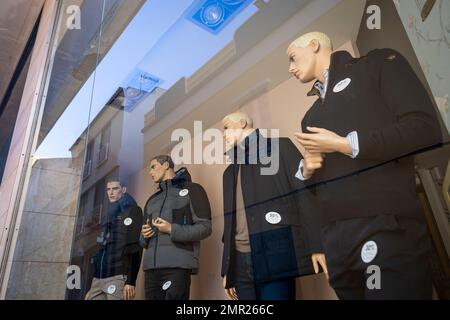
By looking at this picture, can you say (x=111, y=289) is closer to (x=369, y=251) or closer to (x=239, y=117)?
(x=239, y=117)

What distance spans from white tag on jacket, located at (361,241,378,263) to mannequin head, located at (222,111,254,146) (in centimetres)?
38

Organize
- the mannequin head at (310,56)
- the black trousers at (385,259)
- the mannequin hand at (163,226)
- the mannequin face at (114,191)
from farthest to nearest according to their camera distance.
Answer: the mannequin face at (114,191) → the mannequin hand at (163,226) → the mannequin head at (310,56) → the black trousers at (385,259)

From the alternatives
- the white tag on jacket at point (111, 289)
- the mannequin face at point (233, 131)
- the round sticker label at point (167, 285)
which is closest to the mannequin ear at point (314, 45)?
the mannequin face at point (233, 131)

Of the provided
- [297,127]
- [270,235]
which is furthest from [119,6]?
[270,235]

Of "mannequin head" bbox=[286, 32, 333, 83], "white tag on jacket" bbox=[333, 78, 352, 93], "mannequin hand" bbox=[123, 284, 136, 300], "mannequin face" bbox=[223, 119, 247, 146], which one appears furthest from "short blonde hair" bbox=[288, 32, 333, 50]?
"mannequin hand" bbox=[123, 284, 136, 300]

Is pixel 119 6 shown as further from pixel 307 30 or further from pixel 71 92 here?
pixel 307 30

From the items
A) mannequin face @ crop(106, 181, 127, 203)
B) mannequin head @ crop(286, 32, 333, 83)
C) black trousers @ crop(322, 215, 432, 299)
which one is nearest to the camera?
black trousers @ crop(322, 215, 432, 299)

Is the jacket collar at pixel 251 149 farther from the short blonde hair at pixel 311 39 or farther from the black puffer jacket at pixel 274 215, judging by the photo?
the short blonde hair at pixel 311 39

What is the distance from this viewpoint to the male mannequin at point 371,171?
49 cm

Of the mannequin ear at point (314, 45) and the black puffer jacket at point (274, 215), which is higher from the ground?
the mannequin ear at point (314, 45)

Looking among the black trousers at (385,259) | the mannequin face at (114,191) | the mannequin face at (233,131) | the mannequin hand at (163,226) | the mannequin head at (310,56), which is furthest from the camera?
the mannequin face at (114,191)

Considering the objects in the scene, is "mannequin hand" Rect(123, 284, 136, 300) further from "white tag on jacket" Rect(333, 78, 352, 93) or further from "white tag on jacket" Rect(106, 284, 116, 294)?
Answer: "white tag on jacket" Rect(333, 78, 352, 93)

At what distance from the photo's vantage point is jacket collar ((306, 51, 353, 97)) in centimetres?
66

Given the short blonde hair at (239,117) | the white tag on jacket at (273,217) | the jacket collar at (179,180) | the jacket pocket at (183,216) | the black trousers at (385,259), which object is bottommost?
the black trousers at (385,259)
